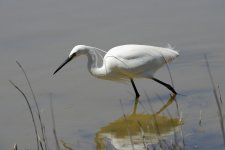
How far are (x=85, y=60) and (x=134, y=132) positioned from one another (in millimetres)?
3161

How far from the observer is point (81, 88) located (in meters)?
9.09

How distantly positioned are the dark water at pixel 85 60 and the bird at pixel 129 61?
0.26 meters

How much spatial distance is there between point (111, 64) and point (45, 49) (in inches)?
90.4

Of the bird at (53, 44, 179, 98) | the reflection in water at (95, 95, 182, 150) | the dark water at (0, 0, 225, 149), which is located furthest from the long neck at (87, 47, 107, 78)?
the reflection in water at (95, 95, 182, 150)

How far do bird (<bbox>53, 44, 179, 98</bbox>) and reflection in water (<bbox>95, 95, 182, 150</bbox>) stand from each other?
0.55m

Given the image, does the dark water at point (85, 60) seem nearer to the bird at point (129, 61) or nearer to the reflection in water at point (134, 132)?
the reflection in water at point (134, 132)

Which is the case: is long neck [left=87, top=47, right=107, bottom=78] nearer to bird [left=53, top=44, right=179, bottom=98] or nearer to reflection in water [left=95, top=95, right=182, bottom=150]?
bird [left=53, top=44, right=179, bottom=98]

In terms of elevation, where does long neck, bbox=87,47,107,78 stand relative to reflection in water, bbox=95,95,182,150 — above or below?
above

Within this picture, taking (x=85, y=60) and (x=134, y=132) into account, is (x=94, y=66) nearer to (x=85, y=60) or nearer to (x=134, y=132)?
(x=85, y=60)

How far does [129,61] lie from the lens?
28.0 ft

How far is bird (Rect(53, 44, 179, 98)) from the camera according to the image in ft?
27.9

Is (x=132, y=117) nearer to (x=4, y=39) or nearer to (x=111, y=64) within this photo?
(x=111, y=64)

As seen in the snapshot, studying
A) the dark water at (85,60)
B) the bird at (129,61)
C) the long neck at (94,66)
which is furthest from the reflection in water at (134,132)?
the long neck at (94,66)

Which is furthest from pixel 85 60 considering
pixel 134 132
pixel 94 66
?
pixel 134 132
